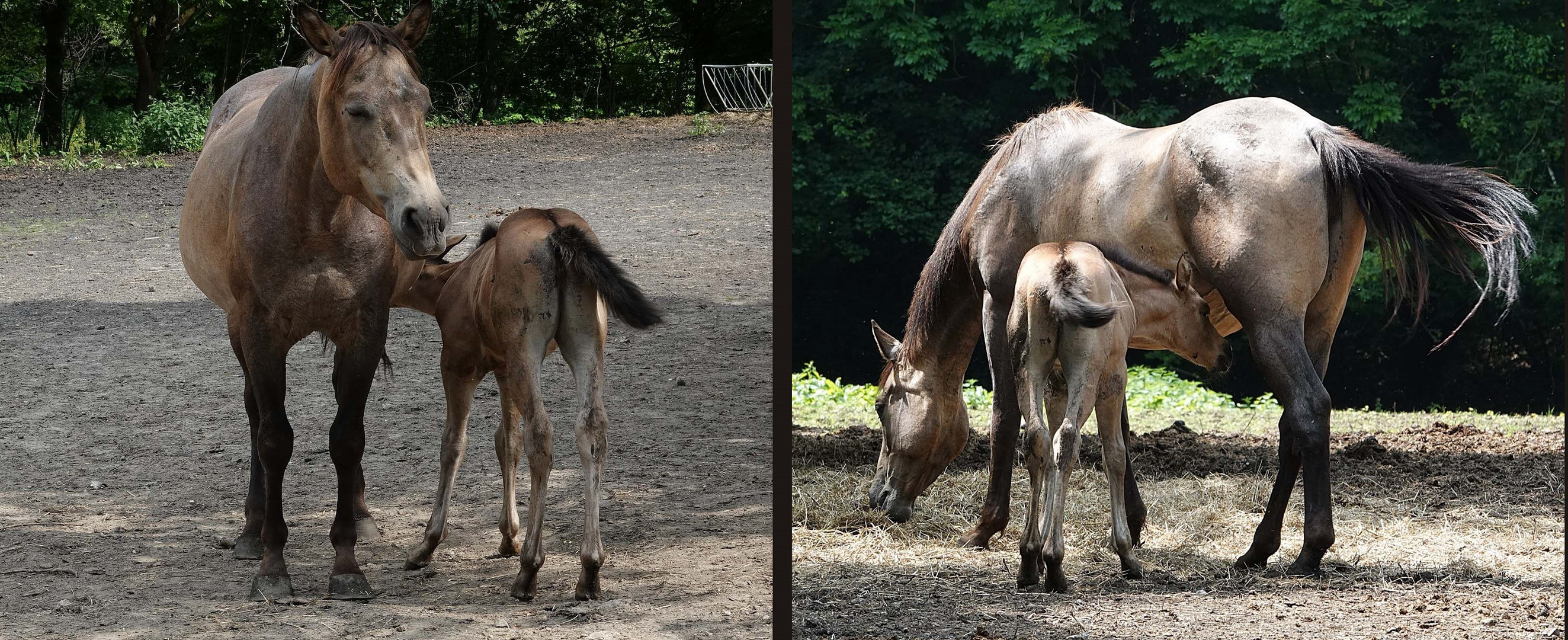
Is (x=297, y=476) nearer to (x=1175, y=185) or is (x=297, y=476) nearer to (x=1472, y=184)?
(x=1175, y=185)

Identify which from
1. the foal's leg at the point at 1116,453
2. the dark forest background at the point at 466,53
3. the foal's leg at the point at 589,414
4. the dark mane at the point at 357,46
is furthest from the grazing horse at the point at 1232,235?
the dark forest background at the point at 466,53

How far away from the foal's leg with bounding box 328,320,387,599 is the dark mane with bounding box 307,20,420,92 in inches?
31.7

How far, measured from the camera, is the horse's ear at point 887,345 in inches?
209

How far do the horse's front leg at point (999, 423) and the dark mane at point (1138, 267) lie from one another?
0.48 m

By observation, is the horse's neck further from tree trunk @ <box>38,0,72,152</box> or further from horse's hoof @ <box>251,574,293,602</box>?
tree trunk @ <box>38,0,72,152</box>

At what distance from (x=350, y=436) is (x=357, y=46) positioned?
50.8 inches

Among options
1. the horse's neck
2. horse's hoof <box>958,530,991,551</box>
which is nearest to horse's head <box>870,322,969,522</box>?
horse's hoof <box>958,530,991,551</box>

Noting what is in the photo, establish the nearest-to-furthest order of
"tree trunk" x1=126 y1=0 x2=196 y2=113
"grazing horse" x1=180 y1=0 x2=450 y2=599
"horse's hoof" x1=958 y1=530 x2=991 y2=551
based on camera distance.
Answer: "grazing horse" x1=180 y1=0 x2=450 y2=599 → "horse's hoof" x1=958 y1=530 x2=991 y2=551 → "tree trunk" x1=126 y1=0 x2=196 y2=113

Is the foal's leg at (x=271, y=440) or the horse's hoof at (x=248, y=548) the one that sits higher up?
the foal's leg at (x=271, y=440)

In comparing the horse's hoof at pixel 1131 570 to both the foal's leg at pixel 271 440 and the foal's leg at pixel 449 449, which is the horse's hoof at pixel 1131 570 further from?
the foal's leg at pixel 271 440

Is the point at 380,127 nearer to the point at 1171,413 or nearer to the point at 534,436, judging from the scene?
the point at 534,436

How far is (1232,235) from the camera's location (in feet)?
14.4

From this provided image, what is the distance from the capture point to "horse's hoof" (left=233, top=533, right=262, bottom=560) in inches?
183

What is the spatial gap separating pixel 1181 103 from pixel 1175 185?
9227 millimetres
